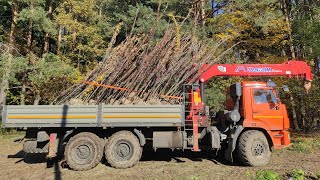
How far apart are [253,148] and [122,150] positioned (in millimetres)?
3534

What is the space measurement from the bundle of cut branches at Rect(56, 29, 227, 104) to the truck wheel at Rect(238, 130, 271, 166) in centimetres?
220

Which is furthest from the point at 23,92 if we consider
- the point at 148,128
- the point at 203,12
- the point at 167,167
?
the point at 167,167

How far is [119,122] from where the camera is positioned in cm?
809

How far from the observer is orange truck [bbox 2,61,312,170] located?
26.3ft

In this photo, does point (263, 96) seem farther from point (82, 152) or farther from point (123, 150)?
point (82, 152)

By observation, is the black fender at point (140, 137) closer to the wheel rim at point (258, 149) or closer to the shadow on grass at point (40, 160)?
the shadow on grass at point (40, 160)

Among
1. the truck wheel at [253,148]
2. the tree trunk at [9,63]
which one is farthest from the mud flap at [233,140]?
the tree trunk at [9,63]

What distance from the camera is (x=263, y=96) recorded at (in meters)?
8.76

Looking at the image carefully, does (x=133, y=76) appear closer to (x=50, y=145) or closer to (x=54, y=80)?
(x=50, y=145)

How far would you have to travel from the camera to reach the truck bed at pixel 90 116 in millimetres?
7961

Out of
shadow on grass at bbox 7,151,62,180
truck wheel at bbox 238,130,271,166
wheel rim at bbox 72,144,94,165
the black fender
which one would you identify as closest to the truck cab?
truck wheel at bbox 238,130,271,166

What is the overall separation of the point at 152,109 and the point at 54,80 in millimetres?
9793

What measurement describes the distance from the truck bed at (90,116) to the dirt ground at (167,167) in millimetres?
1191

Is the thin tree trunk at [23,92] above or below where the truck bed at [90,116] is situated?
above
